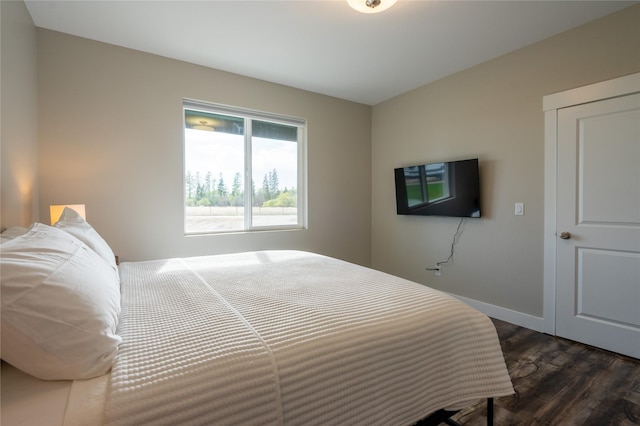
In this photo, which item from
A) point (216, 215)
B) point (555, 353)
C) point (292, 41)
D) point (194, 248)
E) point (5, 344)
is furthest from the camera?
point (216, 215)

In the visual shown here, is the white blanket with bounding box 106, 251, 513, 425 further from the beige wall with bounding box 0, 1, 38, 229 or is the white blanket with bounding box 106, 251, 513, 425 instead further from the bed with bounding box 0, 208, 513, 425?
the beige wall with bounding box 0, 1, 38, 229

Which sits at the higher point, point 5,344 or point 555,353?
point 5,344

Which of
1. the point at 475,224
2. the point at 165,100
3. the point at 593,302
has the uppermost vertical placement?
the point at 165,100

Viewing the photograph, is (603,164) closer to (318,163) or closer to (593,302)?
(593,302)

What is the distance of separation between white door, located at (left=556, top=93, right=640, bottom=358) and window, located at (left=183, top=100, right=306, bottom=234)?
8.94ft

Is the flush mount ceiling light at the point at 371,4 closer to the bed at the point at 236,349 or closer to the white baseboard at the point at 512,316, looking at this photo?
the bed at the point at 236,349

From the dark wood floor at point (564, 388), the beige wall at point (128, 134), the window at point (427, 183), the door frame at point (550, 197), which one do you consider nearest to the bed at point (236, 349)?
the dark wood floor at point (564, 388)

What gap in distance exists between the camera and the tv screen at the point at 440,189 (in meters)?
3.04

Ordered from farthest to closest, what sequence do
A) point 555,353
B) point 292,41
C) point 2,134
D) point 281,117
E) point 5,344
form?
point 281,117
point 292,41
point 555,353
point 2,134
point 5,344

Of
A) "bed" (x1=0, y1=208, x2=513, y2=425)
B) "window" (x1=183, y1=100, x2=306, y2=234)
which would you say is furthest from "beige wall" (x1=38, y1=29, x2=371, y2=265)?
"bed" (x1=0, y1=208, x2=513, y2=425)

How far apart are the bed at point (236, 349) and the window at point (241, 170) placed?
168cm

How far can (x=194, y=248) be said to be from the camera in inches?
120

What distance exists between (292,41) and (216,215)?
196 cm

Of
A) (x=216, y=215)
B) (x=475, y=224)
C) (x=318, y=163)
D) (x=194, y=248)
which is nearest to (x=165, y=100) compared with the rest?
(x=216, y=215)
